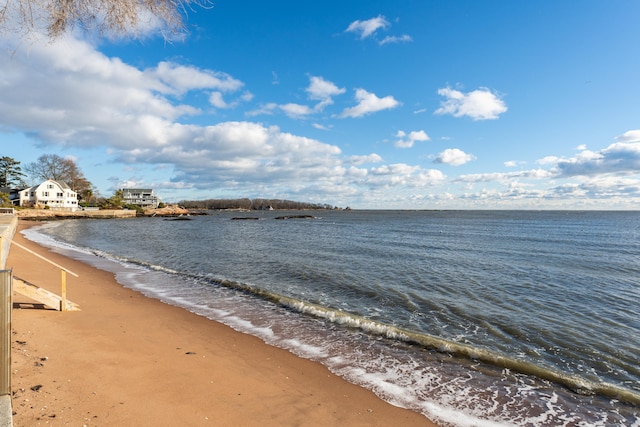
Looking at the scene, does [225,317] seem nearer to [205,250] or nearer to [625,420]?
[625,420]

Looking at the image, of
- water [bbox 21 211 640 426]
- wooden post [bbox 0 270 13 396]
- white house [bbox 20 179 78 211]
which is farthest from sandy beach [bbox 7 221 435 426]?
white house [bbox 20 179 78 211]

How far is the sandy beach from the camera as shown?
16.1ft

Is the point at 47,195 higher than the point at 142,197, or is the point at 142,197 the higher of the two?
the point at 142,197

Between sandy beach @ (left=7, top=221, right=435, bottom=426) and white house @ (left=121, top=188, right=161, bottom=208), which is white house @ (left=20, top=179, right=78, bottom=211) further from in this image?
sandy beach @ (left=7, top=221, right=435, bottom=426)

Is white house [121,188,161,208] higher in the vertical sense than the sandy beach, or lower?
higher

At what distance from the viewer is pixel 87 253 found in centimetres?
2441

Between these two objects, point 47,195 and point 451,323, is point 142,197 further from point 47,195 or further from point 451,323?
point 451,323

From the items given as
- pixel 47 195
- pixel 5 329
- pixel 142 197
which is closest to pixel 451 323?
pixel 5 329

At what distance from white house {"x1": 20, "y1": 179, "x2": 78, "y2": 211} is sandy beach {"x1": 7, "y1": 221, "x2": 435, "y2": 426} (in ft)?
305

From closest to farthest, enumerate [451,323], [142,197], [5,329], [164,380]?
[5,329]
[164,380]
[451,323]
[142,197]

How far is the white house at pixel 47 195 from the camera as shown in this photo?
80.2 meters

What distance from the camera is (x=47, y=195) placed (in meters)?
82.3

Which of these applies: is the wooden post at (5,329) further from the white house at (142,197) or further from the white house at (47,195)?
the white house at (142,197)

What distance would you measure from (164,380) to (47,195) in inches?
3981
